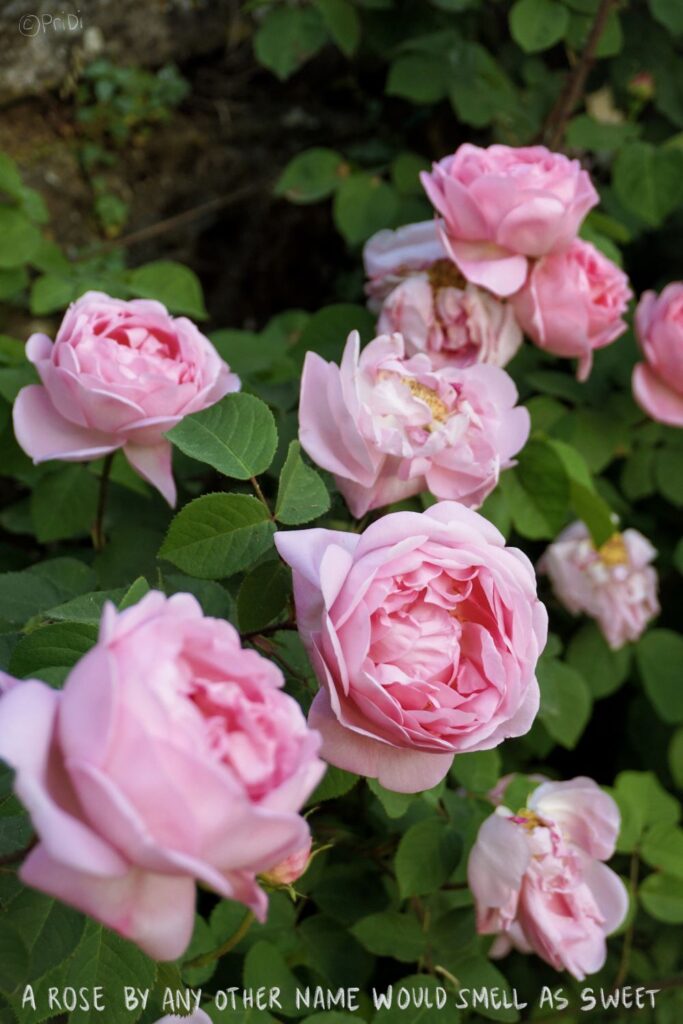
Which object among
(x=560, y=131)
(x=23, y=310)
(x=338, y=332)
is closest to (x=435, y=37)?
(x=560, y=131)

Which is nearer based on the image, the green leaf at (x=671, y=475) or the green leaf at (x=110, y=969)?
the green leaf at (x=110, y=969)

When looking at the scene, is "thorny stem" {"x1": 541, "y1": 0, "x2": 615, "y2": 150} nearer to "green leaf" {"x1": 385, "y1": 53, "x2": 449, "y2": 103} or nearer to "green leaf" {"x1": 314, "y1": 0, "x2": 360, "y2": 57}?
Result: "green leaf" {"x1": 385, "y1": 53, "x2": 449, "y2": 103}

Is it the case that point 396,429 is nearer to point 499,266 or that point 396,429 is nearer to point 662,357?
point 499,266

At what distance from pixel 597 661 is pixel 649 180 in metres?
0.88

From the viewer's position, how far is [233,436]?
83 cm

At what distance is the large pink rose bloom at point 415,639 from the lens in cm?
65

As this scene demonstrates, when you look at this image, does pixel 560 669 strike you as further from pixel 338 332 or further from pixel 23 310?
pixel 23 310

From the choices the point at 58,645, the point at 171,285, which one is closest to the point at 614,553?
the point at 171,285

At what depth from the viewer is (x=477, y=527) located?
2.32 ft

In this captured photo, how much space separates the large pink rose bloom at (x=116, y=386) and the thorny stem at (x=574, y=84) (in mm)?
964

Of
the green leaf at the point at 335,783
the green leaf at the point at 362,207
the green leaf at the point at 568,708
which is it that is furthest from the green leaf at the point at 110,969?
the green leaf at the point at 362,207

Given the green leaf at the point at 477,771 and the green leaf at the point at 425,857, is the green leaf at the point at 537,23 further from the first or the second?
the green leaf at the point at 425,857

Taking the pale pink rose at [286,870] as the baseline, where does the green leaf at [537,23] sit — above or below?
above

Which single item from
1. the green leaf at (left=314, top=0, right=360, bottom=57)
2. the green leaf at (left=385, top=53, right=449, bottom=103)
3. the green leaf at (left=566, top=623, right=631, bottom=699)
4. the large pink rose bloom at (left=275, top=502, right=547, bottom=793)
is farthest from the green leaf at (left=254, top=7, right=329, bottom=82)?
the large pink rose bloom at (left=275, top=502, right=547, bottom=793)
